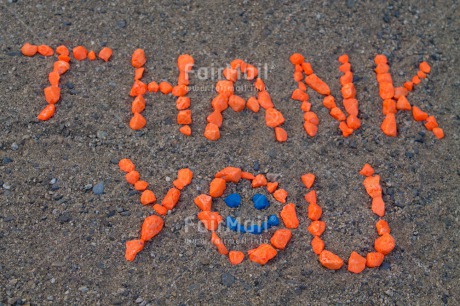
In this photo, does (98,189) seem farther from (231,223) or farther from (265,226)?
(265,226)

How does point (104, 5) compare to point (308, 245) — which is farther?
point (104, 5)

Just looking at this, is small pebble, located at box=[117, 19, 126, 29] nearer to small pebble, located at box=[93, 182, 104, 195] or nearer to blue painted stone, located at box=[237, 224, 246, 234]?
small pebble, located at box=[93, 182, 104, 195]

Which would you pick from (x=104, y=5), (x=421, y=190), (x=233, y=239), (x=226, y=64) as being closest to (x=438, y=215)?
(x=421, y=190)

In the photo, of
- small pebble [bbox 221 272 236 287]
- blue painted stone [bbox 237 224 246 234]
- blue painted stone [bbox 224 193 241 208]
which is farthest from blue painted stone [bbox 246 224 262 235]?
small pebble [bbox 221 272 236 287]

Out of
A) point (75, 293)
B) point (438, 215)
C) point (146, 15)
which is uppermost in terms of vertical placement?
point (146, 15)

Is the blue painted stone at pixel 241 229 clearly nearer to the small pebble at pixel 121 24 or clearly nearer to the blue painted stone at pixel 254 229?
the blue painted stone at pixel 254 229

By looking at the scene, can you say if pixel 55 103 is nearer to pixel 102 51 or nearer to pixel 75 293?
pixel 102 51

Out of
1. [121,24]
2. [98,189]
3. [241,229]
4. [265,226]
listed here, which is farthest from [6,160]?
[265,226]
